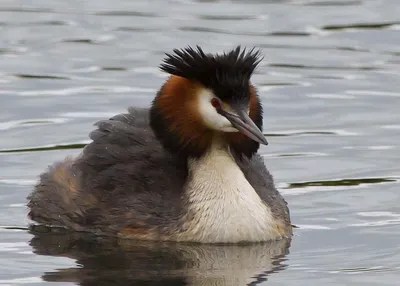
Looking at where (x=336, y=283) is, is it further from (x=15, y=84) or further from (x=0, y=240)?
(x=15, y=84)

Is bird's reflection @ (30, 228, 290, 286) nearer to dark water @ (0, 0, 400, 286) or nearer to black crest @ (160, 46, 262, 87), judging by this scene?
dark water @ (0, 0, 400, 286)

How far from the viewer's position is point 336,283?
11195 mm

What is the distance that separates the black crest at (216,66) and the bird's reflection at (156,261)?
1284 millimetres

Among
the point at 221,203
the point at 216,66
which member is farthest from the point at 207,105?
the point at 221,203

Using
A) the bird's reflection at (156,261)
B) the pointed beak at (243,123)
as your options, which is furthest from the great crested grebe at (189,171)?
the bird's reflection at (156,261)

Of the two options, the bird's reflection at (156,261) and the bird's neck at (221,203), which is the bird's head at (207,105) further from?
the bird's reflection at (156,261)

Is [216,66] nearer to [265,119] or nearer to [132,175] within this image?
[132,175]

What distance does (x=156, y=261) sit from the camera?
11.9 meters

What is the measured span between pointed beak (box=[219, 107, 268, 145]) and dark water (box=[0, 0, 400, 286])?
0.92m

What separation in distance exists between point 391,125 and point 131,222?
429cm

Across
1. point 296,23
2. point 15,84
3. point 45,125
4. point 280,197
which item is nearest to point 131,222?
point 280,197

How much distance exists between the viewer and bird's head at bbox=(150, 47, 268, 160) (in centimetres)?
1210

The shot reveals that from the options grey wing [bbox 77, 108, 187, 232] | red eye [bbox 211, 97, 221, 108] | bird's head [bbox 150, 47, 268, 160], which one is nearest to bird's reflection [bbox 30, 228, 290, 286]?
grey wing [bbox 77, 108, 187, 232]

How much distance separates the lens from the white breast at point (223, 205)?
12.3 m
